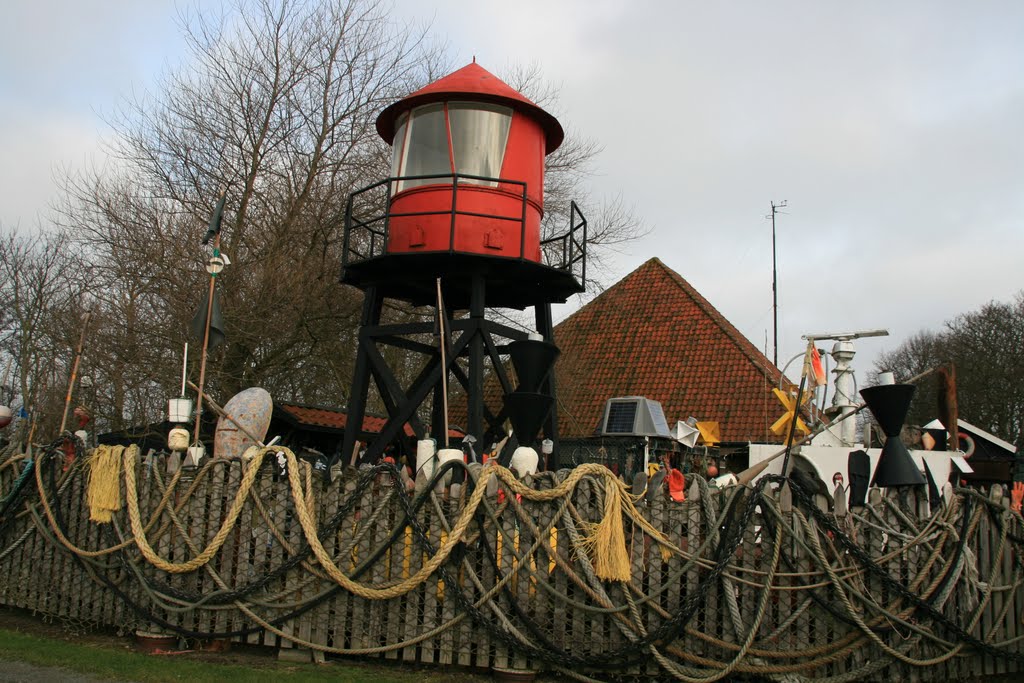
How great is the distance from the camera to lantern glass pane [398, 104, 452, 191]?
13906mm

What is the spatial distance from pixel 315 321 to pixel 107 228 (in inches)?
195

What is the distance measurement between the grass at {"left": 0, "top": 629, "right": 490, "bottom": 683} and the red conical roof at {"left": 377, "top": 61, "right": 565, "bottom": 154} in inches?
350

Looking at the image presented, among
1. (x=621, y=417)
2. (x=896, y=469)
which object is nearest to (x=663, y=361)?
(x=621, y=417)

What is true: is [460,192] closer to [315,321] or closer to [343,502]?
[343,502]

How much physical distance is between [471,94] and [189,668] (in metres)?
9.25

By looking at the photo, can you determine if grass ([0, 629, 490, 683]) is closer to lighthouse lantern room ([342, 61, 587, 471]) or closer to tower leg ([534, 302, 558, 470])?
lighthouse lantern room ([342, 61, 587, 471])

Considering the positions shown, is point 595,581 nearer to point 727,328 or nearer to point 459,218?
point 459,218

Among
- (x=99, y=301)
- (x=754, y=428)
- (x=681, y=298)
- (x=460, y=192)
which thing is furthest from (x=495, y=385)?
(x=460, y=192)

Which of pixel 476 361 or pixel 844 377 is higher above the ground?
pixel 844 377

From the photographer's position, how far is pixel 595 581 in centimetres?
714

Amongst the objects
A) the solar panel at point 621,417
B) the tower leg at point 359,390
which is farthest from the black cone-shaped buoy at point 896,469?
the solar panel at point 621,417

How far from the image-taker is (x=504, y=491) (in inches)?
294

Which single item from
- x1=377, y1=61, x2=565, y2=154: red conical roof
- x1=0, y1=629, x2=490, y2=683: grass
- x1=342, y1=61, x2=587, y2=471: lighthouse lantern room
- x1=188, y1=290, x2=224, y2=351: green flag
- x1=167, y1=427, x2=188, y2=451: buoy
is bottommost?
x1=0, y1=629, x2=490, y2=683: grass

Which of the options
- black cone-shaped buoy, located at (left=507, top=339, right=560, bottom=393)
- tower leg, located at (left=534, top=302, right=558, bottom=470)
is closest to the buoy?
black cone-shaped buoy, located at (left=507, top=339, right=560, bottom=393)
